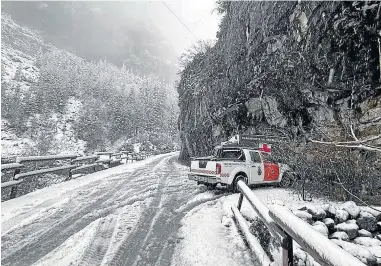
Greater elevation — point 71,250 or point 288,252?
point 288,252

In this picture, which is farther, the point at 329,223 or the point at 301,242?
the point at 329,223

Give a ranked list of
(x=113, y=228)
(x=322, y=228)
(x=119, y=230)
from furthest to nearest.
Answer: (x=113, y=228) < (x=119, y=230) < (x=322, y=228)

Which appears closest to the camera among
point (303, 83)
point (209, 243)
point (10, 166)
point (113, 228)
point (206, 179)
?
point (209, 243)

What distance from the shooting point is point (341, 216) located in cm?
577

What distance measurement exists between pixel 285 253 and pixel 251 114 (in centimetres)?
1567

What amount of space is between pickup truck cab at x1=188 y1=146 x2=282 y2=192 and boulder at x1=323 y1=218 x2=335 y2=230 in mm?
4287

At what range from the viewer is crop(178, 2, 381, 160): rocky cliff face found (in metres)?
10.7

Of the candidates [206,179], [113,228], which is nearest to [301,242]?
[113,228]

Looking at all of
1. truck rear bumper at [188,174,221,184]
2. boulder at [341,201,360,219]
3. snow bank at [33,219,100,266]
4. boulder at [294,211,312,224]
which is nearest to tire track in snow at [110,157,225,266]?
snow bank at [33,219,100,266]

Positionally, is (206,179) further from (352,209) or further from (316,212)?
(352,209)

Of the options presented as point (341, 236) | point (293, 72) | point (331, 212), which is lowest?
point (341, 236)

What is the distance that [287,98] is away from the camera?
1477cm

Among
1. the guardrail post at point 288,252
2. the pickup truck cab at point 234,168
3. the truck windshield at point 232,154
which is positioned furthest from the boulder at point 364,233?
the truck windshield at point 232,154

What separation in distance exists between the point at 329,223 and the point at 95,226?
5048mm
